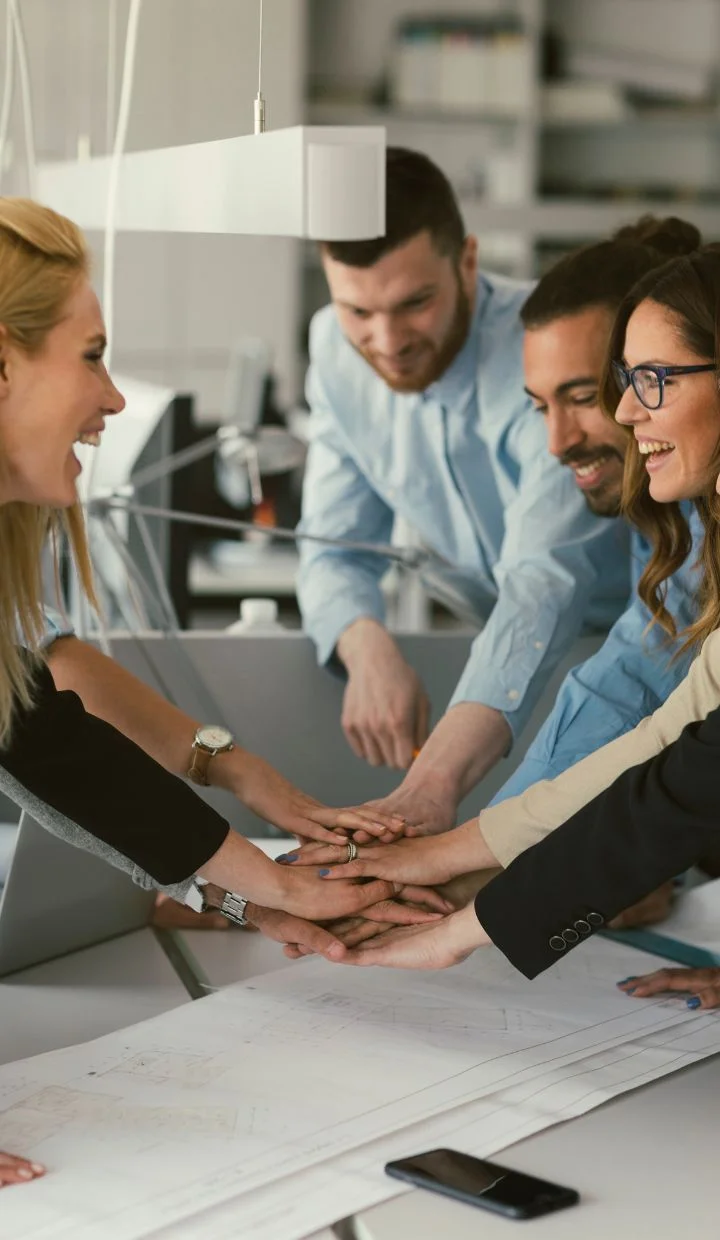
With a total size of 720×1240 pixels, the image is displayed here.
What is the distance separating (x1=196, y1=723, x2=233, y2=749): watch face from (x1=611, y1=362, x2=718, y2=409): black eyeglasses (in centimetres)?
56

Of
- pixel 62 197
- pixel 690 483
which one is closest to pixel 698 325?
pixel 690 483

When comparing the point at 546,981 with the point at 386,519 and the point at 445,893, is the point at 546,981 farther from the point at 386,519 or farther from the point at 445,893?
the point at 386,519

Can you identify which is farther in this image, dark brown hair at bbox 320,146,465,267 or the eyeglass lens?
dark brown hair at bbox 320,146,465,267

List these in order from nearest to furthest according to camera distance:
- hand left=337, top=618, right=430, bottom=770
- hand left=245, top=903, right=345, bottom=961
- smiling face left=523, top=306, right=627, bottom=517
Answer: hand left=245, top=903, right=345, bottom=961 → smiling face left=523, top=306, right=627, bottom=517 → hand left=337, top=618, right=430, bottom=770

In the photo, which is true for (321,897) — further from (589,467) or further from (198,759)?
(589,467)

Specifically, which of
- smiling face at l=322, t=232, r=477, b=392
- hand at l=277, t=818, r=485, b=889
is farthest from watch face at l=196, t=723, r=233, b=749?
smiling face at l=322, t=232, r=477, b=392

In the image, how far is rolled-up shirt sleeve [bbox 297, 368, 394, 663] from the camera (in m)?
2.34

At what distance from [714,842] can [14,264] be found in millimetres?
741

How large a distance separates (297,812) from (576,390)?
0.60 meters

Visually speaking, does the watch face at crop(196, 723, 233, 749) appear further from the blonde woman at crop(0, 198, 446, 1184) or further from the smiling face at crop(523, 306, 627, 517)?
the smiling face at crop(523, 306, 627, 517)

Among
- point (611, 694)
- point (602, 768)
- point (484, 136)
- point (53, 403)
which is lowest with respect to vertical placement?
point (602, 768)

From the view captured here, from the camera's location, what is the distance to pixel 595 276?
190 cm

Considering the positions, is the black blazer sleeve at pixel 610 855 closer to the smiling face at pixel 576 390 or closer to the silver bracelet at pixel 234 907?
the silver bracelet at pixel 234 907

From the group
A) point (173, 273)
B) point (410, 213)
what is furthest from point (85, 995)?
point (173, 273)
